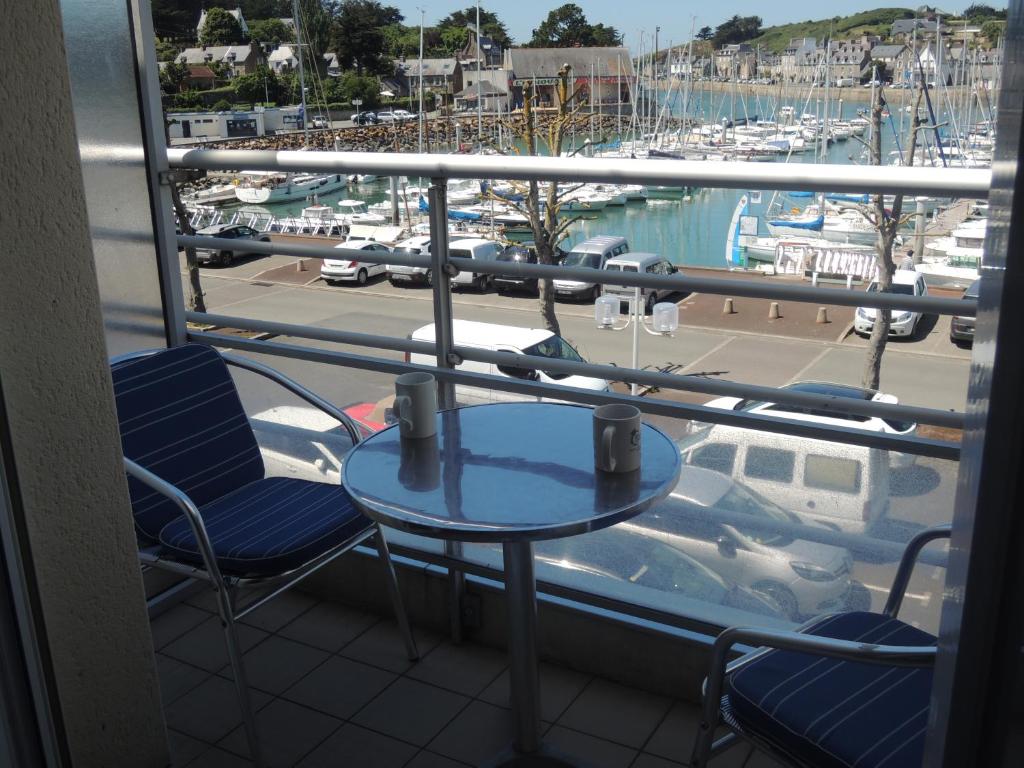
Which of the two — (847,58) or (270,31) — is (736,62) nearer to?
(847,58)

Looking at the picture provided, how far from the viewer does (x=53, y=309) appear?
5.98ft

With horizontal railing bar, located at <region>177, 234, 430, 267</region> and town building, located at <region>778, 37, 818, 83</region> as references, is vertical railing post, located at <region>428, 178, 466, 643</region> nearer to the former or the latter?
horizontal railing bar, located at <region>177, 234, 430, 267</region>

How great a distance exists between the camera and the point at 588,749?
90.4 inches

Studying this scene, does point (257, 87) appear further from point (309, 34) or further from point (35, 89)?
point (35, 89)

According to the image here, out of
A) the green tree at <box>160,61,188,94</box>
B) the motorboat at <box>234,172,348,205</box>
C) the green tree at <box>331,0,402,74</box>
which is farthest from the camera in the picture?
the green tree at <box>331,0,402,74</box>

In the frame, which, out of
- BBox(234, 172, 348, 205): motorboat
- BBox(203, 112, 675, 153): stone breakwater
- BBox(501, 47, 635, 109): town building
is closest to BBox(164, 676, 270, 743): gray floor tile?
BBox(234, 172, 348, 205): motorboat

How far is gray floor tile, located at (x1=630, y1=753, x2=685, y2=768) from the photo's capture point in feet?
7.34

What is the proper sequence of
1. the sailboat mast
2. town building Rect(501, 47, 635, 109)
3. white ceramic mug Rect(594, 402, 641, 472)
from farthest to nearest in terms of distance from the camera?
town building Rect(501, 47, 635, 109) < the sailboat mast < white ceramic mug Rect(594, 402, 641, 472)

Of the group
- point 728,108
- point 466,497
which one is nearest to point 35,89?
point 466,497

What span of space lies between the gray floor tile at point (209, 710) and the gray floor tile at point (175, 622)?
29 centimetres

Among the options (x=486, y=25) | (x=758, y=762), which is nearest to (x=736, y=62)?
(x=486, y=25)

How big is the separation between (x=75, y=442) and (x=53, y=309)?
0.26m

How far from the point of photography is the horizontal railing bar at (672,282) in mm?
1971

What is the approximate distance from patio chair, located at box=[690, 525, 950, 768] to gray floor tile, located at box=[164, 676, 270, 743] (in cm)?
129
